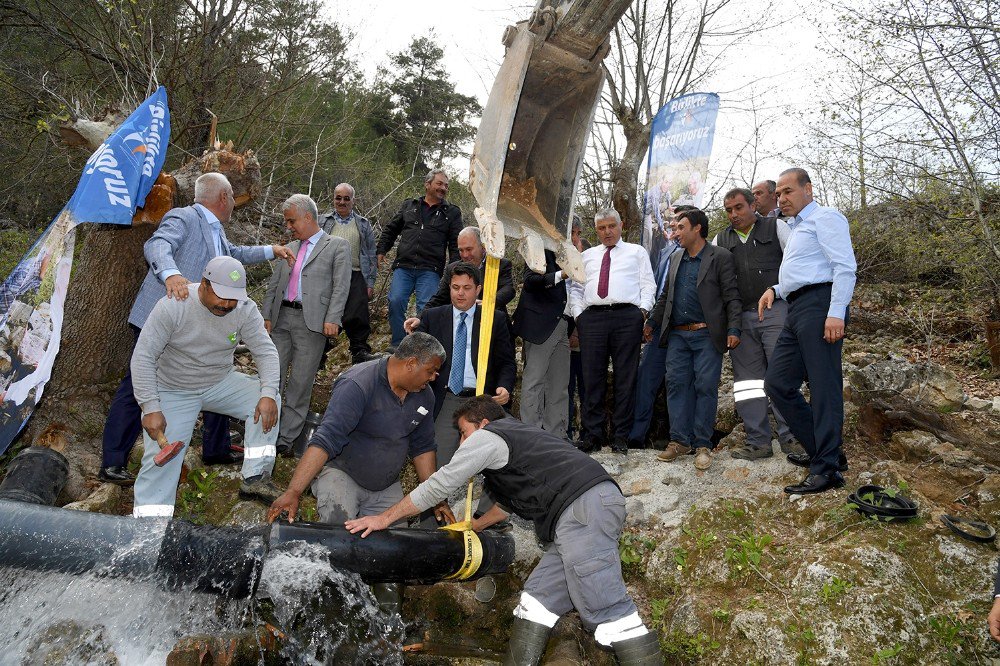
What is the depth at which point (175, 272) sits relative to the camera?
432 centimetres

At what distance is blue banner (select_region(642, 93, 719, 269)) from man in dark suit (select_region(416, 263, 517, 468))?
2.76 metres

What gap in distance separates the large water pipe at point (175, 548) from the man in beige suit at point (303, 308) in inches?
80.2

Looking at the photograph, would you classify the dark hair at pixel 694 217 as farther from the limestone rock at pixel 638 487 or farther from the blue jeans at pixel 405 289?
the blue jeans at pixel 405 289

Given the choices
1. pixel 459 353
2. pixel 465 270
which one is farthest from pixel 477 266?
pixel 459 353

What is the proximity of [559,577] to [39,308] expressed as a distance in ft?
13.5

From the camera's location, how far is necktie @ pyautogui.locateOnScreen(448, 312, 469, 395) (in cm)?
497

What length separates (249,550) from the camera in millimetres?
3307

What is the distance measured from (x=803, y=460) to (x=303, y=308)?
3.83 meters

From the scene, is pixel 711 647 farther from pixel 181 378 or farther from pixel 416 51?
pixel 416 51

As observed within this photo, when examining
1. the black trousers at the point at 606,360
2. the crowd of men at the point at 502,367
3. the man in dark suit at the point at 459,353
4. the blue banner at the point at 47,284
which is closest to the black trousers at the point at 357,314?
the crowd of men at the point at 502,367

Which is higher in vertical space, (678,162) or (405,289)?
(678,162)

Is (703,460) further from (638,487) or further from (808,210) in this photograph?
(808,210)

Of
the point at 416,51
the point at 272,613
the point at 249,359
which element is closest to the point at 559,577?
the point at 272,613

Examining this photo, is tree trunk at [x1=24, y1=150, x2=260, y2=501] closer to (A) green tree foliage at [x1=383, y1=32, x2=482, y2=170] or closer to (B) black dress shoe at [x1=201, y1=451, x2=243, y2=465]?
(B) black dress shoe at [x1=201, y1=451, x2=243, y2=465]
